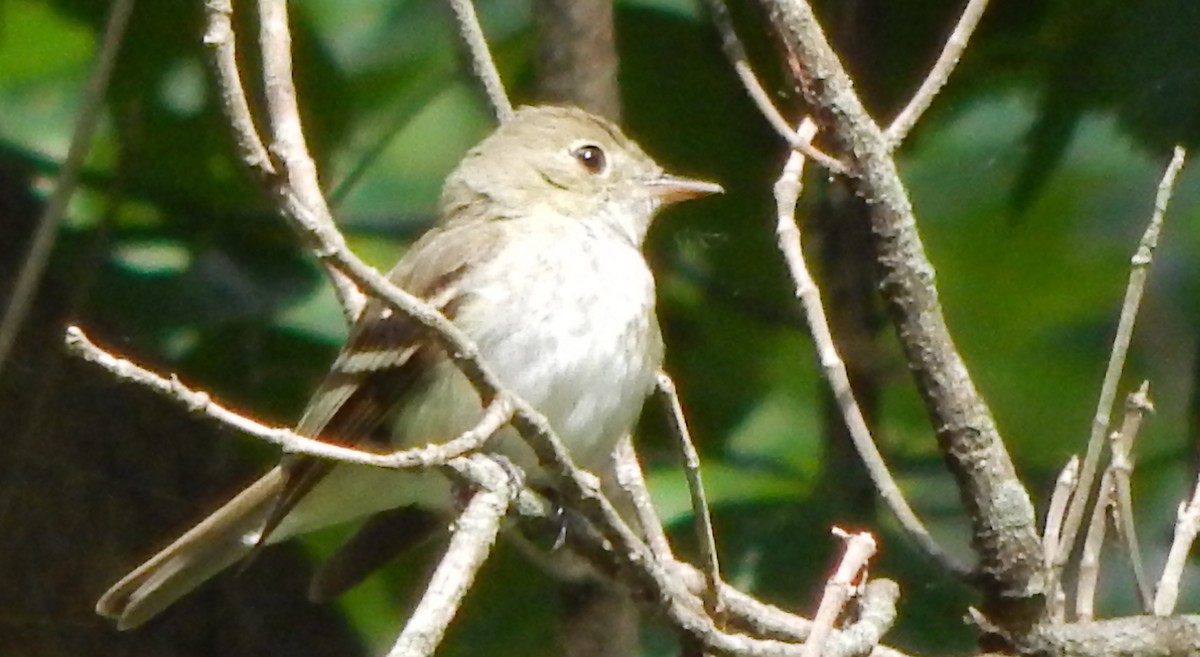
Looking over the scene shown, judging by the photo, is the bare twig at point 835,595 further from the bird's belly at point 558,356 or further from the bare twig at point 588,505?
the bird's belly at point 558,356

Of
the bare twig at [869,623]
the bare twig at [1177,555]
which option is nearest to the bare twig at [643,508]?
the bare twig at [869,623]

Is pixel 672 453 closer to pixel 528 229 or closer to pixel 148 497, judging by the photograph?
pixel 528 229

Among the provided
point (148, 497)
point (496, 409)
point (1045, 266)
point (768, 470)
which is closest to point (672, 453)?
point (768, 470)

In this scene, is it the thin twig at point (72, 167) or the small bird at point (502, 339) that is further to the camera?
the thin twig at point (72, 167)

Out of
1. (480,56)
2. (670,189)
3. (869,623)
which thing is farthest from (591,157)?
(869,623)

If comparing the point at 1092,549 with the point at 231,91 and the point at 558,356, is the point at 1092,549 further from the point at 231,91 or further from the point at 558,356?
the point at 231,91
